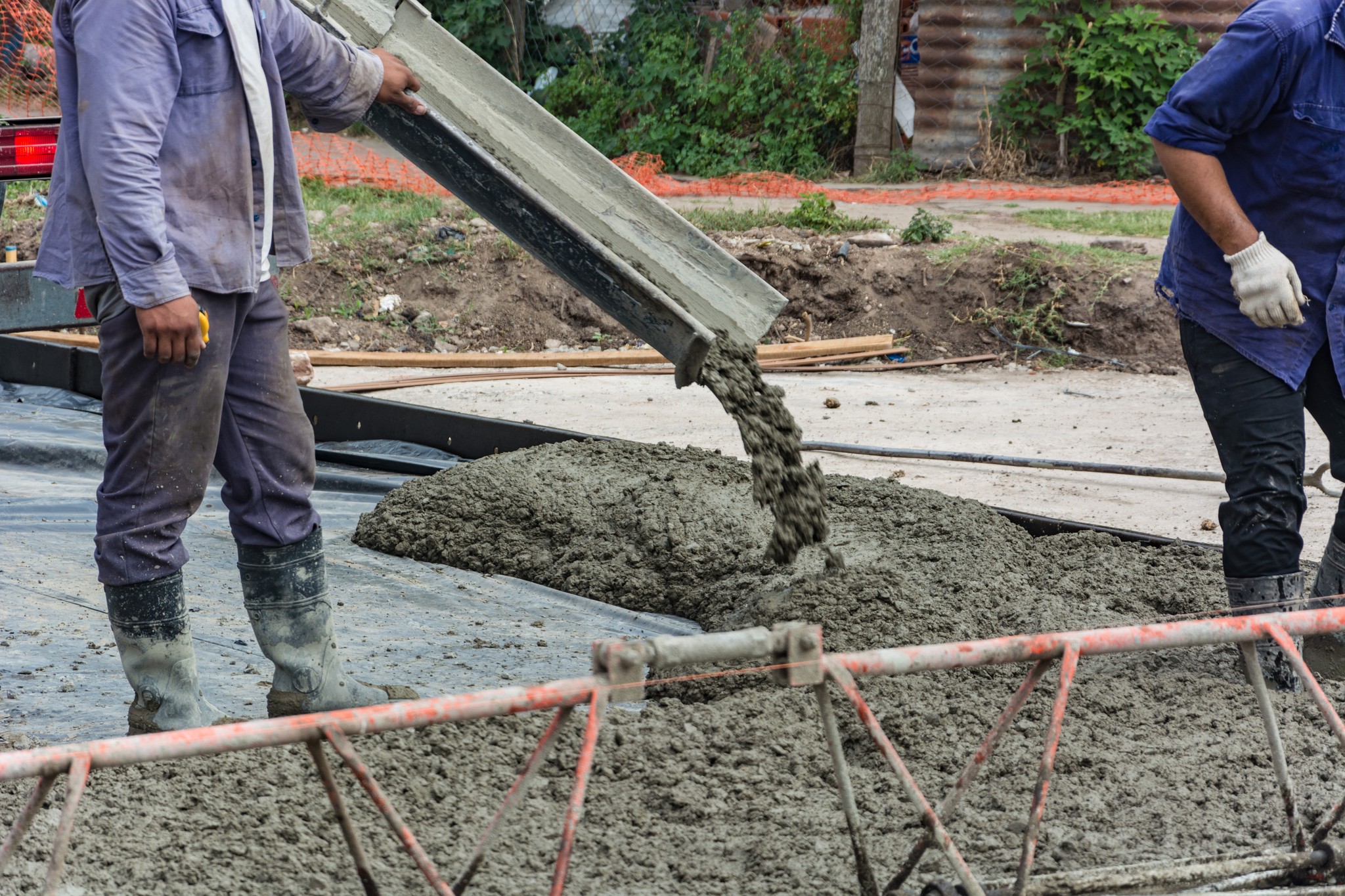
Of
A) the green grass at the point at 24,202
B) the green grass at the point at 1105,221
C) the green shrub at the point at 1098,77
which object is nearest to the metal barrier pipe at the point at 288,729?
the green grass at the point at 1105,221

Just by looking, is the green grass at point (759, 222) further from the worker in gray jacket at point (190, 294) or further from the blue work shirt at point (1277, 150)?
the worker in gray jacket at point (190, 294)

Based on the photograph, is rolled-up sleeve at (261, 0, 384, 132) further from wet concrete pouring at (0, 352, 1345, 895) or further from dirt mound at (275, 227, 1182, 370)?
dirt mound at (275, 227, 1182, 370)

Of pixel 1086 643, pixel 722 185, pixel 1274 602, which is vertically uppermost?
pixel 722 185

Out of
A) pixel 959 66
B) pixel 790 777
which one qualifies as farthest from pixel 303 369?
pixel 959 66

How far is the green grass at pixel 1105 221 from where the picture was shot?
30.4 feet

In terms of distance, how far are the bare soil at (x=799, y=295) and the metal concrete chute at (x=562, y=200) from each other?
13.9ft

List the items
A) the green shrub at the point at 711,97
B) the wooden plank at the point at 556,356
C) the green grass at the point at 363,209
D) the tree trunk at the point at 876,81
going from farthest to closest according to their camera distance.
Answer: the green shrub at the point at 711,97
the tree trunk at the point at 876,81
the green grass at the point at 363,209
the wooden plank at the point at 556,356

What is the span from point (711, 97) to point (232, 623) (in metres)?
11.4

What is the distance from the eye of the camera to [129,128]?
2322 millimetres

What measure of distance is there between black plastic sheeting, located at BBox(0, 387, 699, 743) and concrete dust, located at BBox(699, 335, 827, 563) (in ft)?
1.38

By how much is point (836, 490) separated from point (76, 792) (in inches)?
132

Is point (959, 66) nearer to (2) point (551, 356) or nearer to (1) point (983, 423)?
(2) point (551, 356)

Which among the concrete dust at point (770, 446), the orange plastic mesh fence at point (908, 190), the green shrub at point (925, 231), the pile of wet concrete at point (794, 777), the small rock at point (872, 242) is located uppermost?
the orange plastic mesh fence at point (908, 190)

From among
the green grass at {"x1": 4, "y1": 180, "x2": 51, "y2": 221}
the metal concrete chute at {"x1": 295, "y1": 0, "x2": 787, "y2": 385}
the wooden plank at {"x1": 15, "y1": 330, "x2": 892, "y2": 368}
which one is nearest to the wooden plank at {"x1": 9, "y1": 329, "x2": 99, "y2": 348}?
the wooden plank at {"x1": 15, "y1": 330, "x2": 892, "y2": 368}
